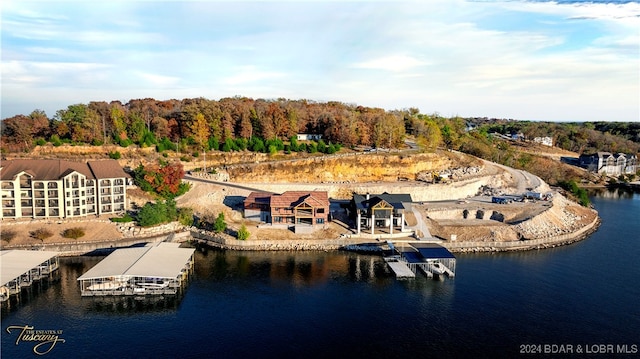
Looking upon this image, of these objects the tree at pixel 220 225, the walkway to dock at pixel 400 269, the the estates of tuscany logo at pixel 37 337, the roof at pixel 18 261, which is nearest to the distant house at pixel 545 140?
the walkway to dock at pixel 400 269

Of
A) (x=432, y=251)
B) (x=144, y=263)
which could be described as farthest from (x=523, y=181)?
(x=144, y=263)

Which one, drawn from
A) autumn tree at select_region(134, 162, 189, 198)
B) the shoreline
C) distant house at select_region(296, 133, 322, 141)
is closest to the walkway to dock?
the shoreline

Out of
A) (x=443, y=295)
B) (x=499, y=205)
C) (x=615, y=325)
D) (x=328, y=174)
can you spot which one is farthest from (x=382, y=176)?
(x=615, y=325)

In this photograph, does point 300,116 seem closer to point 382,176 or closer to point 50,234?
point 382,176

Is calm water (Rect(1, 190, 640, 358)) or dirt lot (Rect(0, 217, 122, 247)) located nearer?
calm water (Rect(1, 190, 640, 358))

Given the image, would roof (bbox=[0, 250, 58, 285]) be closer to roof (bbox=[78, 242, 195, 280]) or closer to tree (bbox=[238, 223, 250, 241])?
roof (bbox=[78, 242, 195, 280])

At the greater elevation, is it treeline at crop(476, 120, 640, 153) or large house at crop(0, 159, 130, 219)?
treeline at crop(476, 120, 640, 153)

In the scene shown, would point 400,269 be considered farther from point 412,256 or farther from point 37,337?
point 37,337

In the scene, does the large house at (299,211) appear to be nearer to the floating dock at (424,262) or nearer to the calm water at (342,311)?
the calm water at (342,311)
